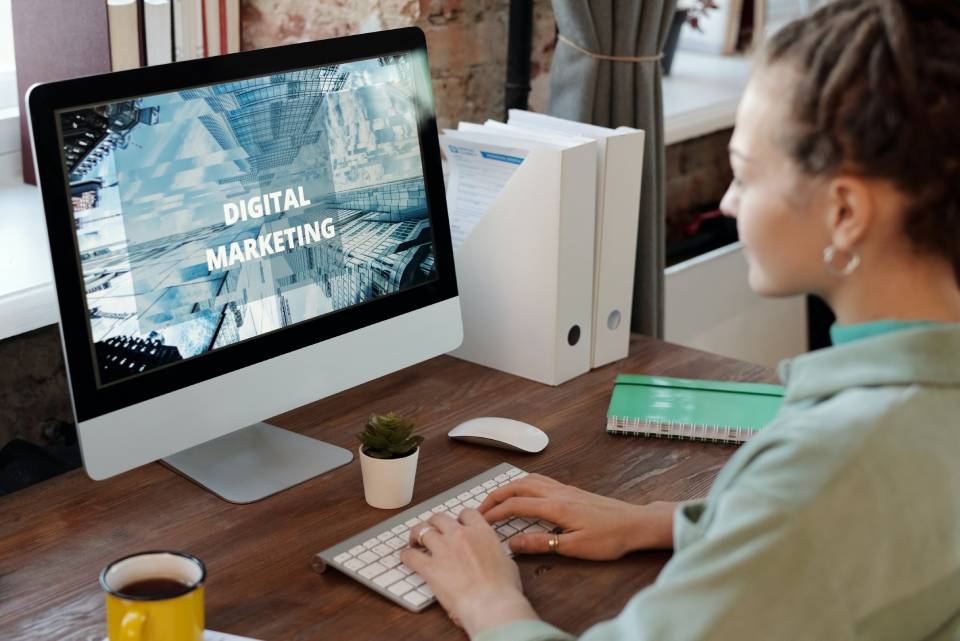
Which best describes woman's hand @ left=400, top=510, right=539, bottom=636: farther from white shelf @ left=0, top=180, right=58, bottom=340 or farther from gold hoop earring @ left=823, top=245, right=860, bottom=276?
white shelf @ left=0, top=180, right=58, bottom=340

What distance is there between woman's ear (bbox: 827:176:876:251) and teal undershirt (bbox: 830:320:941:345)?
6 centimetres

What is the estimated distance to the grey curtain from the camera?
1.93 metres

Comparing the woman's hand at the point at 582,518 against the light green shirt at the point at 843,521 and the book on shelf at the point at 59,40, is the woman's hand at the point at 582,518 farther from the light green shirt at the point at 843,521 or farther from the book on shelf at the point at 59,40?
the book on shelf at the point at 59,40

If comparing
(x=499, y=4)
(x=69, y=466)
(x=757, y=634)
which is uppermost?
(x=499, y=4)

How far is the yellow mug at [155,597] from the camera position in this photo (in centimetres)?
92

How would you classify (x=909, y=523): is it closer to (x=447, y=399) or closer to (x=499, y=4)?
(x=447, y=399)

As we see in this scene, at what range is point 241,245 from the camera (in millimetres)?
1273

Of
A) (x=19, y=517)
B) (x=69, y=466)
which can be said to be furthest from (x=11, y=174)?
(x=19, y=517)

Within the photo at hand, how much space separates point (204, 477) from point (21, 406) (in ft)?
1.46

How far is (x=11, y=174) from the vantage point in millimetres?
1874

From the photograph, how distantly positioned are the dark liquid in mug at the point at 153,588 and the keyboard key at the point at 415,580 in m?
0.25

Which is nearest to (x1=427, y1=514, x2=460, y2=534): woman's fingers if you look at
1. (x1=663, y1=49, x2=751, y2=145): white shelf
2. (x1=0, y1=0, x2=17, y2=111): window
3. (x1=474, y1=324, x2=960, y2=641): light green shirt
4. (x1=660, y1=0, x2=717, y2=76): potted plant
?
(x1=474, y1=324, x2=960, y2=641): light green shirt

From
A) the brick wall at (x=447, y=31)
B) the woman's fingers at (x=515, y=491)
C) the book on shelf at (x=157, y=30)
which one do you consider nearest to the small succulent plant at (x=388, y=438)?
the woman's fingers at (x=515, y=491)

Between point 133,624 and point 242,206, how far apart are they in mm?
505
